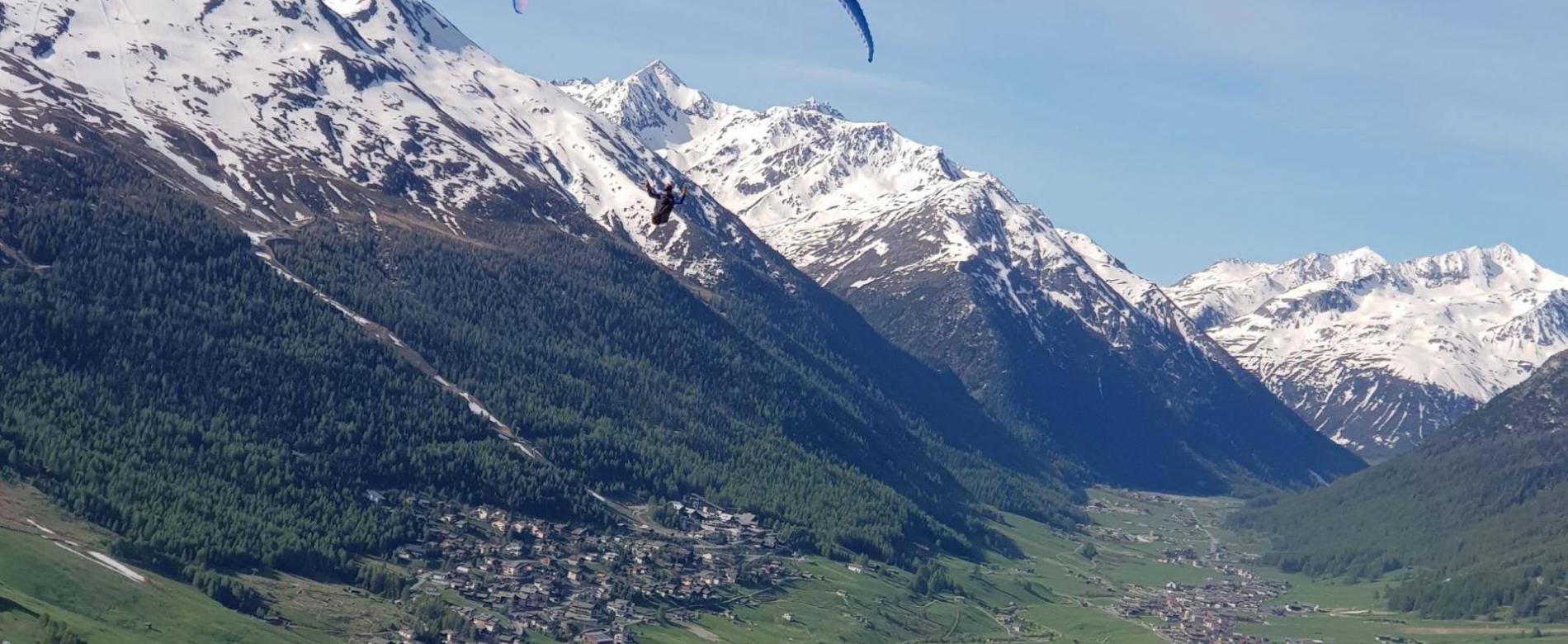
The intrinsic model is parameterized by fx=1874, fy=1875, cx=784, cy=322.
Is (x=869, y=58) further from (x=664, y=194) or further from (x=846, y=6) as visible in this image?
(x=664, y=194)

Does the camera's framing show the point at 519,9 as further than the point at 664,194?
No

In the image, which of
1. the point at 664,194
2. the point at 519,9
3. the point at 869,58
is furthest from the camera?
the point at 664,194

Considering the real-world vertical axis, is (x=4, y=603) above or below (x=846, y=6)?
below

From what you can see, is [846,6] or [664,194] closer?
[846,6]

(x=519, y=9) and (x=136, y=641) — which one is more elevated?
(x=519, y=9)

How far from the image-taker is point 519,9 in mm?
141375

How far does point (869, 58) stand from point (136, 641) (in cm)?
11145

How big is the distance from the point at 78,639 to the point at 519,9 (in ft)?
294

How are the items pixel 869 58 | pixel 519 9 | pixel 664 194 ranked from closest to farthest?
pixel 869 58
pixel 519 9
pixel 664 194

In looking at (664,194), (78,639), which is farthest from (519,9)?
(78,639)

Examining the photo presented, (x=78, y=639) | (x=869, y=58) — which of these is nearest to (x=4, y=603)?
(x=78, y=639)

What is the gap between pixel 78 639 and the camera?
190 metres

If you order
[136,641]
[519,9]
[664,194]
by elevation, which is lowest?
[136,641]

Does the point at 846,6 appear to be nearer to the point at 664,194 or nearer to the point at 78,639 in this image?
the point at 664,194
